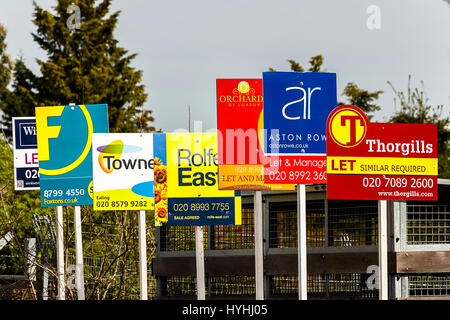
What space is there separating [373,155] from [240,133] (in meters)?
1.33

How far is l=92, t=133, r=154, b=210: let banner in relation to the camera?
10.3 meters

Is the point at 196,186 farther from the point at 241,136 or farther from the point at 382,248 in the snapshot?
the point at 382,248

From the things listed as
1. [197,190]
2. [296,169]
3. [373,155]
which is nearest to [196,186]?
[197,190]

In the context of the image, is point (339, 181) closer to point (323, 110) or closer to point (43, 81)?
point (323, 110)

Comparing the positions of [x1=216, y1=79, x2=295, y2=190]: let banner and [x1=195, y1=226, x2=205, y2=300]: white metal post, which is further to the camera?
[x1=195, y1=226, x2=205, y2=300]: white metal post

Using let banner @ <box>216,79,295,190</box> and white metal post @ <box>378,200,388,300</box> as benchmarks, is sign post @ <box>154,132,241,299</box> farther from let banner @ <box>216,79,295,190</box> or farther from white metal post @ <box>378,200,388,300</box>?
white metal post @ <box>378,200,388,300</box>

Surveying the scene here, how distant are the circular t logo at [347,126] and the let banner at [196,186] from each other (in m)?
1.76

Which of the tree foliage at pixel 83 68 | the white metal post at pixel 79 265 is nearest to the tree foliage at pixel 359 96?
the tree foliage at pixel 83 68

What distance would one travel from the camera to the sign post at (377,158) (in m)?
8.46

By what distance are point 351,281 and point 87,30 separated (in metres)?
25.0

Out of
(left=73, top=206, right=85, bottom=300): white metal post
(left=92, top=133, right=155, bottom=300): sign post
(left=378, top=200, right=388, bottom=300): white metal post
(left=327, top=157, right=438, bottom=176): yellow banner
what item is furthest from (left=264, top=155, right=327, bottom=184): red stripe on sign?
(left=73, top=206, right=85, bottom=300): white metal post

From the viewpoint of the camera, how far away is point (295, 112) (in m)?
8.74

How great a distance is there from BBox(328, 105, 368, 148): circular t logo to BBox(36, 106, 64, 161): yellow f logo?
3824 millimetres
